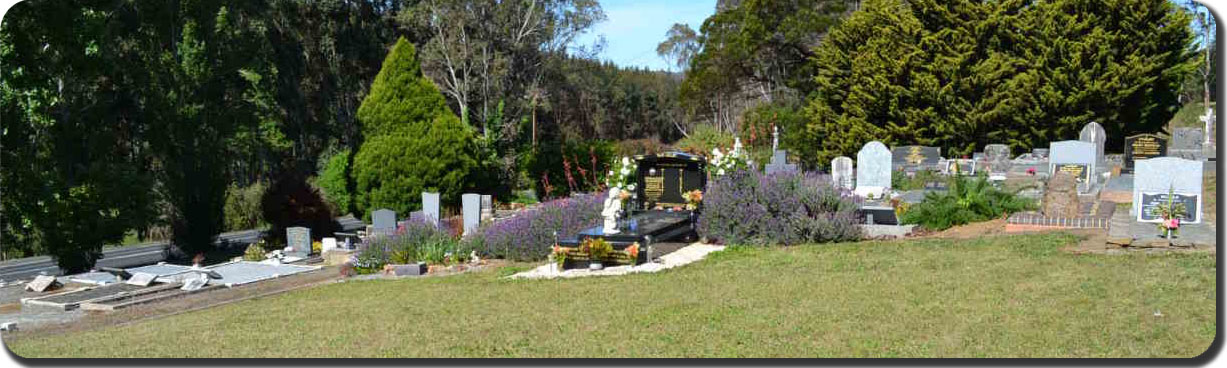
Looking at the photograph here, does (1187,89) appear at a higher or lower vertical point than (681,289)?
higher

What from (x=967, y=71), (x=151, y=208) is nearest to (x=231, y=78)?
(x=151, y=208)

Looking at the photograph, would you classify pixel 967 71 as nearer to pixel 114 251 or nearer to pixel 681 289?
pixel 681 289

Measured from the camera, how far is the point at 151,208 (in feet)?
62.2

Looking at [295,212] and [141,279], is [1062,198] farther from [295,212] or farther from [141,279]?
[295,212]

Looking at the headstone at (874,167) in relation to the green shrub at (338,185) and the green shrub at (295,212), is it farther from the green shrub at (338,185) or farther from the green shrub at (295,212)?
the green shrub at (338,185)

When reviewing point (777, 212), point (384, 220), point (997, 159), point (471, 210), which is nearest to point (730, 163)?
point (777, 212)

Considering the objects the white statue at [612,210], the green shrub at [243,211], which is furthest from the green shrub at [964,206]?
the green shrub at [243,211]

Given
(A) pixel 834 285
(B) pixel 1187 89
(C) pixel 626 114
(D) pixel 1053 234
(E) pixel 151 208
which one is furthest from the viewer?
(C) pixel 626 114

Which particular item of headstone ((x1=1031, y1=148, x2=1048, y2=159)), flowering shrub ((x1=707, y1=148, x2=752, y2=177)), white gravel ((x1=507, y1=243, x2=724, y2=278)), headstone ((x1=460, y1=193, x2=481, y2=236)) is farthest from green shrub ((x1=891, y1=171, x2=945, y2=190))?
white gravel ((x1=507, y1=243, x2=724, y2=278))

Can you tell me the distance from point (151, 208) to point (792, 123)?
888 inches

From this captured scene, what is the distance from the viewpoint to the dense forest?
1697 centimetres

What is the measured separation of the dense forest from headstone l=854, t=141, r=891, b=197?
6.77 metres

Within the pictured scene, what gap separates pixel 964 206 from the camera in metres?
15.3

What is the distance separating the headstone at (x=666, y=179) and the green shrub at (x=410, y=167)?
10281 millimetres
